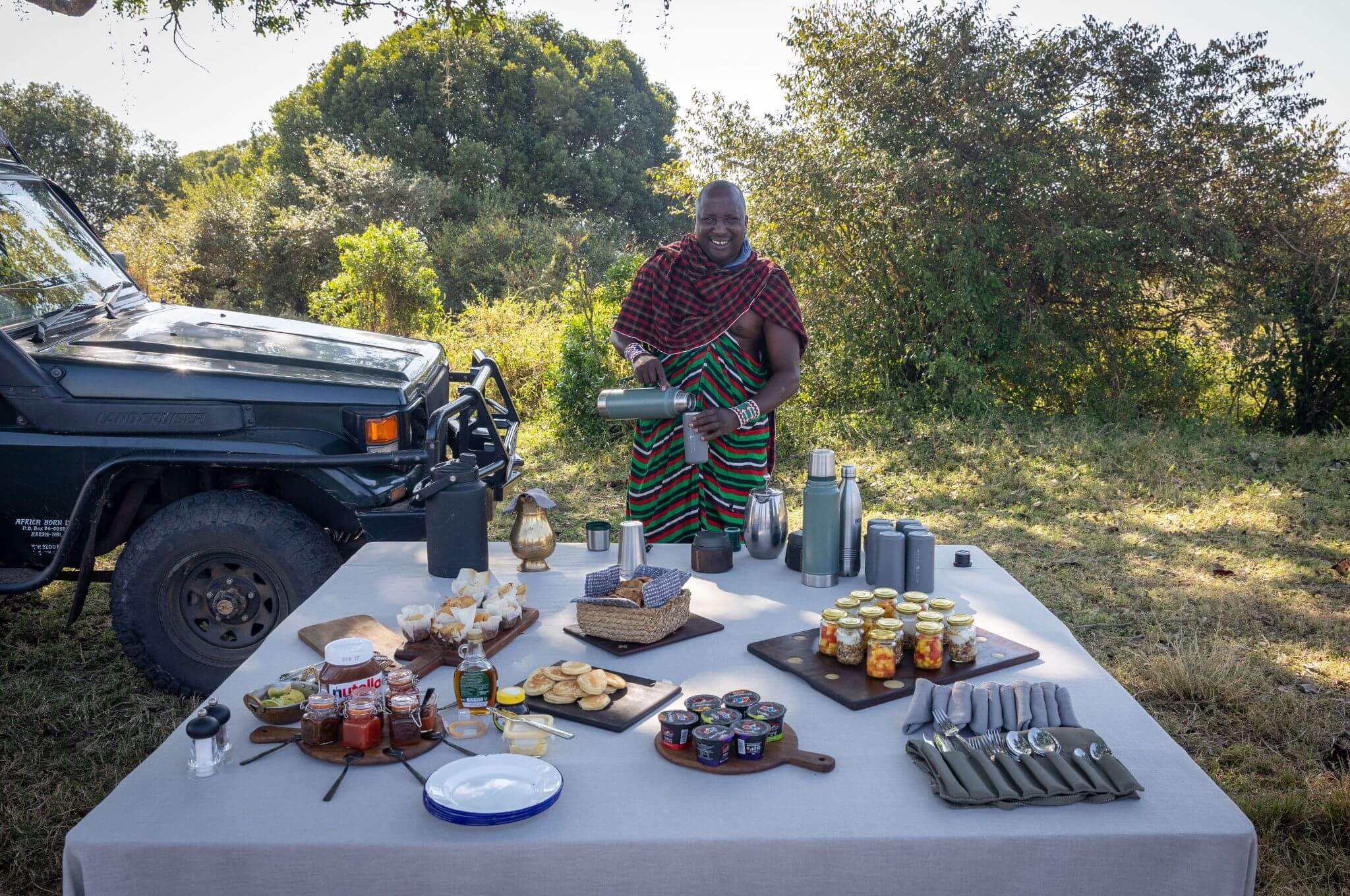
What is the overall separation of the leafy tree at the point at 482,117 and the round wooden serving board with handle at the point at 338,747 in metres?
21.8

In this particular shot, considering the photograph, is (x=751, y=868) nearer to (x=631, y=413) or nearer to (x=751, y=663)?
(x=751, y=663)

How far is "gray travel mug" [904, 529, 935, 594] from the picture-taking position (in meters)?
2.41

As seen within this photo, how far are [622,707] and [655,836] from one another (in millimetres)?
405

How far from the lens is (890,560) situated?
244 centimetres

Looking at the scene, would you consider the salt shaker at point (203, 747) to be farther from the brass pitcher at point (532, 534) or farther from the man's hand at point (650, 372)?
the man's hand at point (650, 372)

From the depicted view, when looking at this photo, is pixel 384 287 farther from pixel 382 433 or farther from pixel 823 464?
pixel 823 464

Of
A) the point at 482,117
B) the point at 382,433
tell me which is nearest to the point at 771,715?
the point at 382,433

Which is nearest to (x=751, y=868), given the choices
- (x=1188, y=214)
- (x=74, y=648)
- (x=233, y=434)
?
(x=233, y=434)

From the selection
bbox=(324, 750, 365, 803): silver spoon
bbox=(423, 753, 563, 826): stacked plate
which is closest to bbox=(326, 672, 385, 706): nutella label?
bbox=(324, 750, 365, 803): silver spoon

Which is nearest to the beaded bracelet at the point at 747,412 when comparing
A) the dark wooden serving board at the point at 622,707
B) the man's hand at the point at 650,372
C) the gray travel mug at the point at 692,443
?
the gray travel mug at the point at 692,443

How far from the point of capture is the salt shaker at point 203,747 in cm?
153

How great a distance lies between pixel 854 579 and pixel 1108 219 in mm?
7069

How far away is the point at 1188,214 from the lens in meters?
7.91

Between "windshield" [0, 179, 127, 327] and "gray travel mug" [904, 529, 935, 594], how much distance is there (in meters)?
3.32
